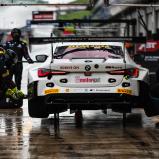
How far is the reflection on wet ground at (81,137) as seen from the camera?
8.48 metres

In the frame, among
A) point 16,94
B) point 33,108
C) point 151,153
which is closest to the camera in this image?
point 151,153

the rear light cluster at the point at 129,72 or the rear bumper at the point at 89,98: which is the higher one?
the rear light cluster at the point at 129,72

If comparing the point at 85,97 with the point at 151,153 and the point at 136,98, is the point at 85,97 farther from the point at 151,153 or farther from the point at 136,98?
the point at 151,153

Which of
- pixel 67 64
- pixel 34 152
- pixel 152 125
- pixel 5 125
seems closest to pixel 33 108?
pixel 5 125

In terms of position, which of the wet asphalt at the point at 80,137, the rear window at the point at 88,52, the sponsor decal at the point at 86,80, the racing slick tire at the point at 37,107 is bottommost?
the wet asphalt at the point at 80,137

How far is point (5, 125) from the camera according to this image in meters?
11.5

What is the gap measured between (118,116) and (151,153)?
448 cm

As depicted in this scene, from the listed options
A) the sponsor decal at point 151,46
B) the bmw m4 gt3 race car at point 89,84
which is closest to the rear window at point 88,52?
the bmw m4 gt3 race car at point 89,84

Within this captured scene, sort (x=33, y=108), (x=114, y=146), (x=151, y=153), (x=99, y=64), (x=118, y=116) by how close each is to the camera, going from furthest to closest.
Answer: (x=118, y=116) → (x=33, y=108) → (x=99, y=64) → (x=114, y=146) → (x=151, y=153)

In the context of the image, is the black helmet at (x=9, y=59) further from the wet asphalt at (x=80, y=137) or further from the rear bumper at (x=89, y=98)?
the rear bumper at (x=89, y=98)

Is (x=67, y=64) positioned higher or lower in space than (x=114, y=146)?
higher

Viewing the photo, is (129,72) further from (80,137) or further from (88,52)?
(80,137)

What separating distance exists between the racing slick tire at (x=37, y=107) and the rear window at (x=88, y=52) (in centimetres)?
80

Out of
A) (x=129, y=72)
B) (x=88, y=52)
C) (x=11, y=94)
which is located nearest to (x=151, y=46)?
(x=11, y=94)
